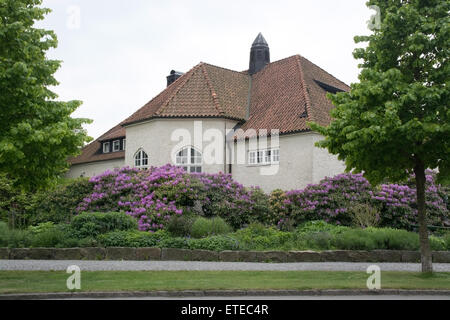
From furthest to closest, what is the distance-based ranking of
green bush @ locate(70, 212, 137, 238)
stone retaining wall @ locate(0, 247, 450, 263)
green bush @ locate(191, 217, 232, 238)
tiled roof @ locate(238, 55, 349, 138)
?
tiled roof @ locate(238, 55, 349, 138) → green bush @ locate(191, 217, 232, 238) → green bush @ locate(70, 212, 137, 238) → stone retaining wall @ locate(0, 247, 450, 263)

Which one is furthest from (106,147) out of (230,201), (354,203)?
(354,203)

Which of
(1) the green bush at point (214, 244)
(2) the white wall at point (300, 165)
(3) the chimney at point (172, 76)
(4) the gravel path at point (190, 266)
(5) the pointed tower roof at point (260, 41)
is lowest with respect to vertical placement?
(4) the gravel path at point (190, 266)

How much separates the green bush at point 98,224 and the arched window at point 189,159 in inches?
388

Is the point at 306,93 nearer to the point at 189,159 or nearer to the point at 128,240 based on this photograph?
the point at 189,159

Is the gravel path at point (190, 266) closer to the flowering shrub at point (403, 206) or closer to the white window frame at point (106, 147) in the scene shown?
the flowering shrub at point (403, 206)

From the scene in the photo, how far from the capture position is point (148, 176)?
829 inches

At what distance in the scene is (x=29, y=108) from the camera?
11047 millimetres

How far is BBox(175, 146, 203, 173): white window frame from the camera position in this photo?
26297 millimetres

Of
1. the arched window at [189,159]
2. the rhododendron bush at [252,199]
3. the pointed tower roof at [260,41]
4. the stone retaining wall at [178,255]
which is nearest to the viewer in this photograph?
the stone retaining wall at [178,255]

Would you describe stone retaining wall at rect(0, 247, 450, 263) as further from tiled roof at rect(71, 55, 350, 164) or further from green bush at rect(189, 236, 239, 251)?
tiled roof at rect(71, 55, 350, 164)

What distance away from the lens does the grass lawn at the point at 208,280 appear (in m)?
9.48

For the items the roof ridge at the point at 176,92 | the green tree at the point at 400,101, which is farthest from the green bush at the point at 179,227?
the roof ridge at the point at 176,92

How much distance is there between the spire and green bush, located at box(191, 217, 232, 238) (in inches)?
745

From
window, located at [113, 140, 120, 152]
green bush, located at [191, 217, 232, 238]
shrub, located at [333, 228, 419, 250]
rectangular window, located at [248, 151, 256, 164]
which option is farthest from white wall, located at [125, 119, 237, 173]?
shrub, located at [333, 228, 419, 250]
